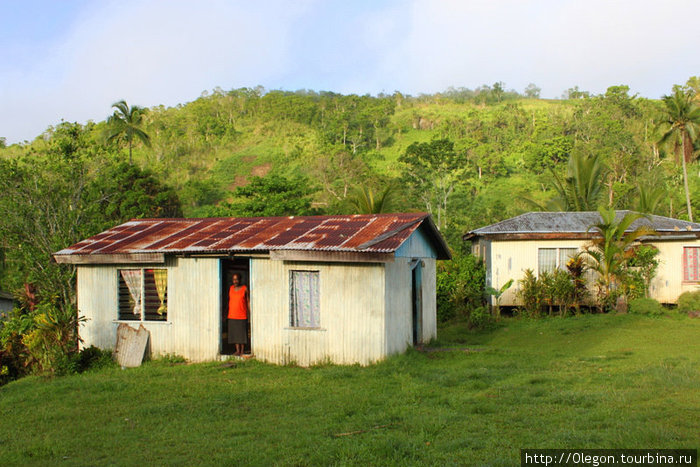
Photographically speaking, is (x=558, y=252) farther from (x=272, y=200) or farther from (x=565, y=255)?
(x=272, y=200)

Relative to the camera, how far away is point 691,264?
65.0 feet

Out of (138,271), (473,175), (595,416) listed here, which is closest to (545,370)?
(595,416)

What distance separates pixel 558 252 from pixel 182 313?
1217cm

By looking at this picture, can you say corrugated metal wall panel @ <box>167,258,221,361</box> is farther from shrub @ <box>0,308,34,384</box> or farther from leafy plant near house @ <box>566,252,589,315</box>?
leafy plant near house @ <box>566,252,589,315</box>

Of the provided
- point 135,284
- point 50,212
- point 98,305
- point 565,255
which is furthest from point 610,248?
point 50,212

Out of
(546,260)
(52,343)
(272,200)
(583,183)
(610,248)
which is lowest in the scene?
(52,343)

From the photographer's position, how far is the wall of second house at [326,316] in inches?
449

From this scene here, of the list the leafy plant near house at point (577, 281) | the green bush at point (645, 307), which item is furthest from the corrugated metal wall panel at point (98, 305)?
the green bush at point (645, 307)

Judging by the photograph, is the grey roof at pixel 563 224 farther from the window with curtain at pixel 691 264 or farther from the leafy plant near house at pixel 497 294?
the leafy plant near house at pixel 497 294

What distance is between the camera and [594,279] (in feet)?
64.1

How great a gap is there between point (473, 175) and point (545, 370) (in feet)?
126

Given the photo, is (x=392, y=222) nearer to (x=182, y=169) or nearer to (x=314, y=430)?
(x=314, y=430)

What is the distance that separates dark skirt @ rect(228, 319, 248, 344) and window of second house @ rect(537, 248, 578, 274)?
1090 centimetres

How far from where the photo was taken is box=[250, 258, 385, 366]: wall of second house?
11.4m
